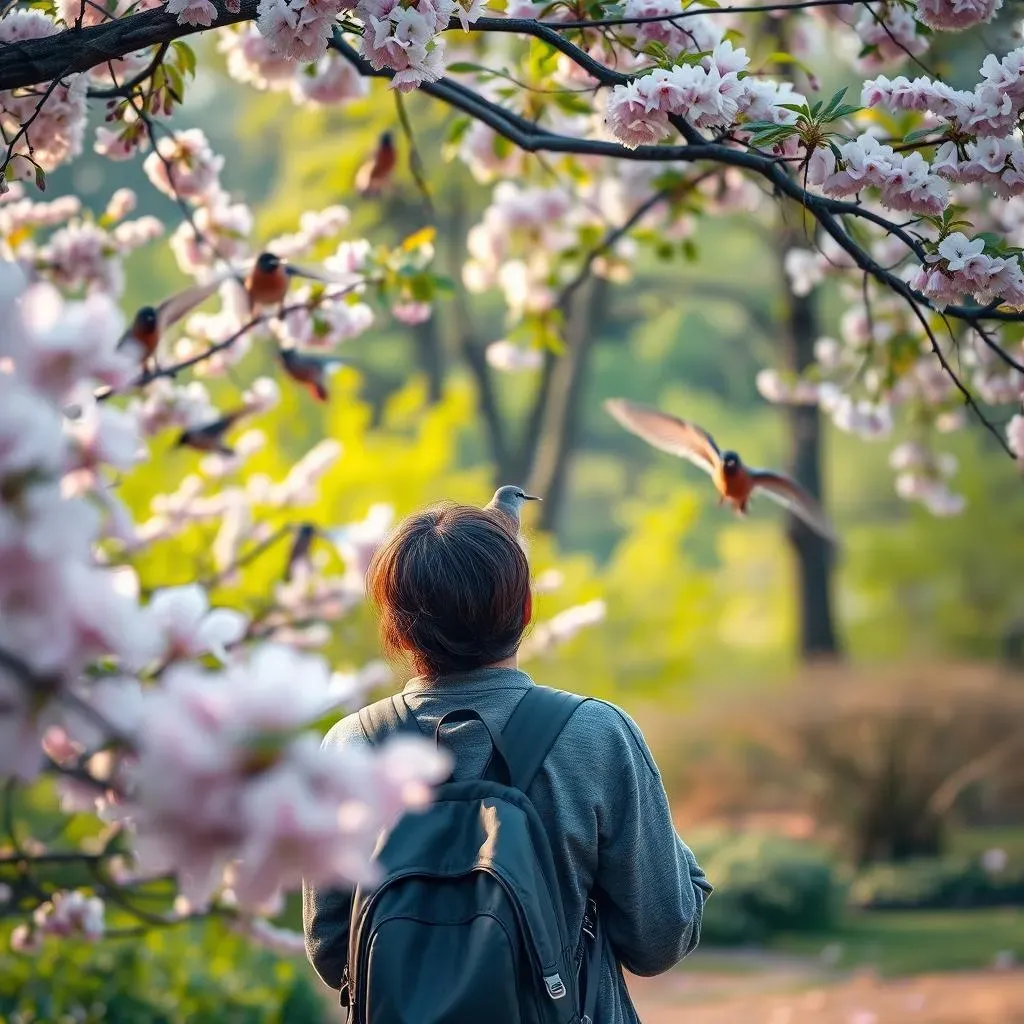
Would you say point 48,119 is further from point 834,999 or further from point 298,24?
point 834,999

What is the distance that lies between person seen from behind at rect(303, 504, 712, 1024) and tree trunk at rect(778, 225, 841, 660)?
903cm

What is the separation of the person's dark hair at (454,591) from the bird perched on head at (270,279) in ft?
4.18

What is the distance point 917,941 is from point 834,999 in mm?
1181

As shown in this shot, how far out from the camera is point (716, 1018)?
6.14 meters

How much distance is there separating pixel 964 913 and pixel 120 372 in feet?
25.4

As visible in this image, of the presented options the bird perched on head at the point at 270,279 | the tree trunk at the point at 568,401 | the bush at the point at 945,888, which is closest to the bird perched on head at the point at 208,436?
the bird perched on head at the point at 270,279

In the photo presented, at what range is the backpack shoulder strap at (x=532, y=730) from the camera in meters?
1.79

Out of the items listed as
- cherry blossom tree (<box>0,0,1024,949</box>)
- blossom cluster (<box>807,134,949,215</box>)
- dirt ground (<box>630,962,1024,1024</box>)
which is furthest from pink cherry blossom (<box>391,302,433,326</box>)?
dirt ground (<box>630,962,1024,1024</box>)

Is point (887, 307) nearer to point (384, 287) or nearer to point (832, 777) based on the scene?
point (384, 287)

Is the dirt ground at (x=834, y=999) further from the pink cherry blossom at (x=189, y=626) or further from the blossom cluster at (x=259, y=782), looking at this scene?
the blossom cluster at (x=259, y=782)

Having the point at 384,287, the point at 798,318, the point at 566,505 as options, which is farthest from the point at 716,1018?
the point at 566,505

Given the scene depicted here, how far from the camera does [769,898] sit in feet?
25.1

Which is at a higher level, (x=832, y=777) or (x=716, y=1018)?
(x=832, y=777)

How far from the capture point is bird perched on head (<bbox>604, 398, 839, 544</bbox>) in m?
3.09
